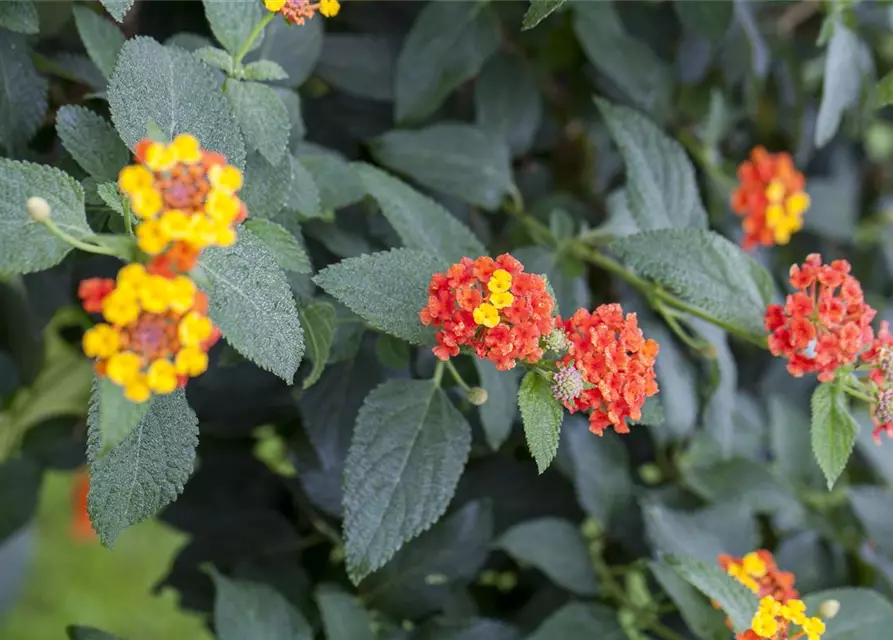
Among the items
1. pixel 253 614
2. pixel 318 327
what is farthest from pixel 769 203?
pixel 253 614

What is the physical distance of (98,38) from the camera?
70cm

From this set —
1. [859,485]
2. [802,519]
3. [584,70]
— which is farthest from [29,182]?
[859,485]

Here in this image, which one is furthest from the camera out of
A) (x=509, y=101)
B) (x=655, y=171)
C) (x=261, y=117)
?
(x=509, y=101)

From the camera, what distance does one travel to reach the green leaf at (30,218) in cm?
52

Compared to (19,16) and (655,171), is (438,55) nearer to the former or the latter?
(655,171)

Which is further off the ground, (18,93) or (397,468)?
(18,93)

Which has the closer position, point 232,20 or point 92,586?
point 232,20

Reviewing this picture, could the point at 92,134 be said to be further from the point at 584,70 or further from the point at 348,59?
the point at 584,70

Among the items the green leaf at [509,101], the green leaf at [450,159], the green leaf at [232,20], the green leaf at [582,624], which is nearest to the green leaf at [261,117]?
the green leaf at [232,20]

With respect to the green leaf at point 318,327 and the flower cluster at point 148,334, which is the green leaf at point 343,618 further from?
the flower cluster at point 148,334

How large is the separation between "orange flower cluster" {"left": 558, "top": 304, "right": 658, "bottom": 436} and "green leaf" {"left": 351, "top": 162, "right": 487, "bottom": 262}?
0.15m

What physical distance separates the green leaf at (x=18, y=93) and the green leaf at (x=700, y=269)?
1.57 feet

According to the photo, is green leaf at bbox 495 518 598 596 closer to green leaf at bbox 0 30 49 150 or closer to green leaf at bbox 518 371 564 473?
green leaf at bbox 518 371 564 473

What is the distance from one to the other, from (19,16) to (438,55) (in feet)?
1.30
